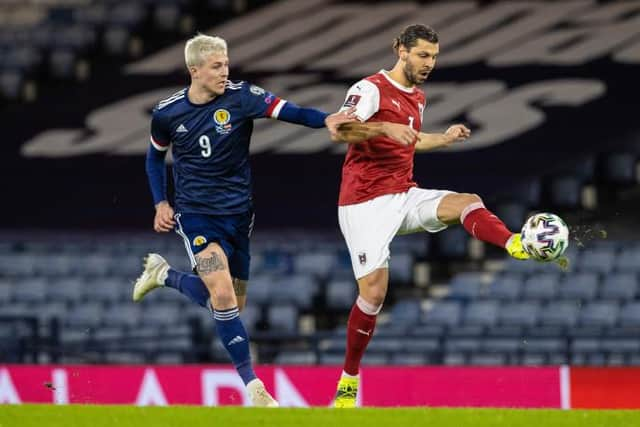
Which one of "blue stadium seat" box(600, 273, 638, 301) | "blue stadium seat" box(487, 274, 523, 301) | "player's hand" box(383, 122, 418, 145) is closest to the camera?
"player's hand" box(383, 122, 418, 145)

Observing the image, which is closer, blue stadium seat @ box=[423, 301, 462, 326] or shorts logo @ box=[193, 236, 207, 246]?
shorts logo @ box=[193, 236, 207, 246]

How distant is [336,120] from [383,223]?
2.63 feet

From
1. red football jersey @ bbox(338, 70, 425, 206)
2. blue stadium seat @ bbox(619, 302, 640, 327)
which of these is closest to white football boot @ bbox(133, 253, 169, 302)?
red football jersey @ bbox(338, 70, 425, 206)

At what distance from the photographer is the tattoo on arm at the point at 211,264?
889cm

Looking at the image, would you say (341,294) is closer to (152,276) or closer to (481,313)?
(481,313)

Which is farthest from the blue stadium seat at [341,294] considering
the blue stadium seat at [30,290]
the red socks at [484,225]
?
the red socks at [484,225]

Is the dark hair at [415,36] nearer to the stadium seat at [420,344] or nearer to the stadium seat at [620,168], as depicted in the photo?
the stadium seat at [420,344]

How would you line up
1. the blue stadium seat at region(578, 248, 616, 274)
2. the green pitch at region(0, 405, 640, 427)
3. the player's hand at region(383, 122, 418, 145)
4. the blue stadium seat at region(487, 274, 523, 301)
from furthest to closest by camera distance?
the blue stadium seat at region(578, 248, 616, 274) → the blue stadium seat at region(487, 274, 523, 301) → the player's hand at region(383, 122, 418, 145) → the green pitch at region(0, 405, 640, 427)

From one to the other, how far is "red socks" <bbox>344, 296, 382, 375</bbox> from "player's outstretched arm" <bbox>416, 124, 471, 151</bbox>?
100 centimetres

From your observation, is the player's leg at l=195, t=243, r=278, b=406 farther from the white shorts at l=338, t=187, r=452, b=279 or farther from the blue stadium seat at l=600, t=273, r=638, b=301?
the blue stadium seat at l=600, t=273, r=638, b=301

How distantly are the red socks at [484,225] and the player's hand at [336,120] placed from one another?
84cm

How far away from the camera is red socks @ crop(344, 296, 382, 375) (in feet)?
29.7

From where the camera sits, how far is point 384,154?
29.3ft

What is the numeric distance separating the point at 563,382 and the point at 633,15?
10.9 m
